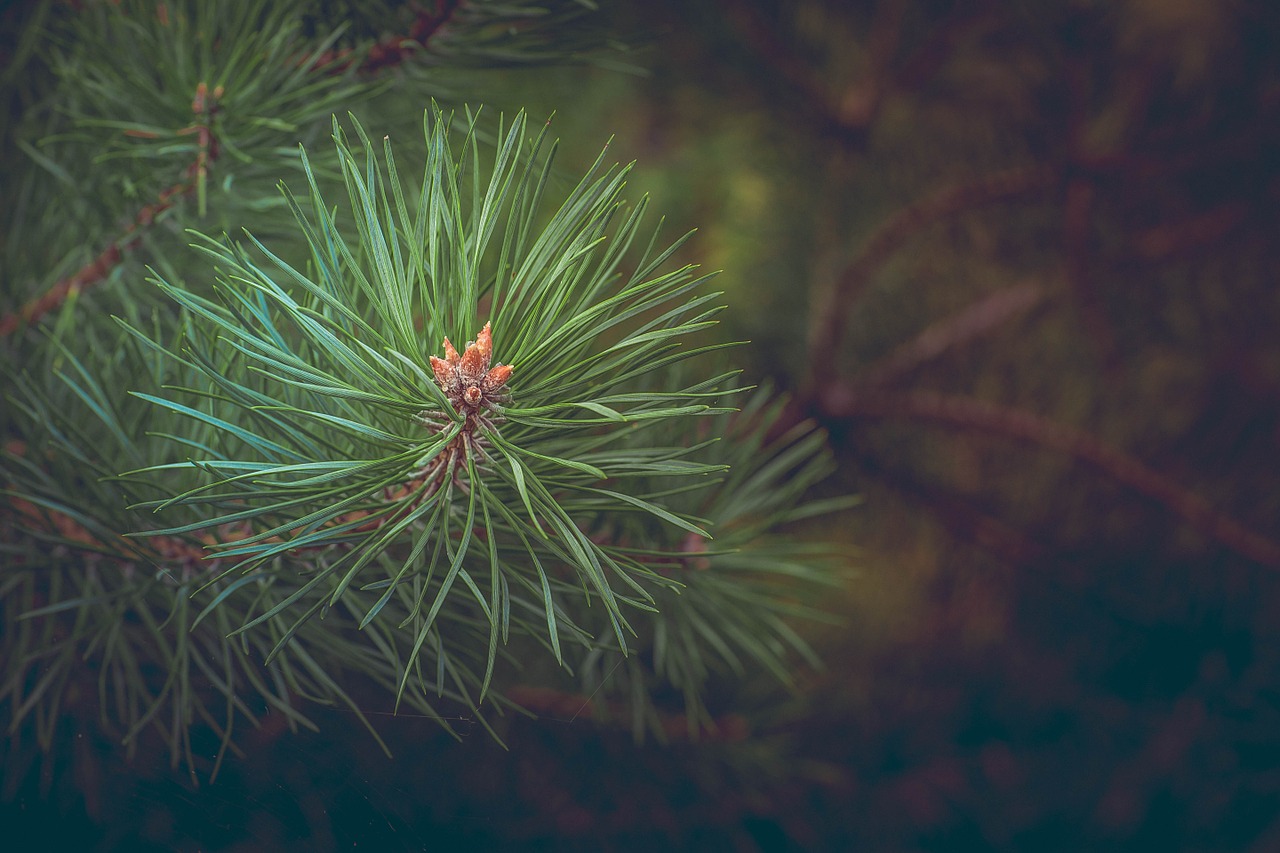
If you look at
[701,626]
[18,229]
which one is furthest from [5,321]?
[701,626]

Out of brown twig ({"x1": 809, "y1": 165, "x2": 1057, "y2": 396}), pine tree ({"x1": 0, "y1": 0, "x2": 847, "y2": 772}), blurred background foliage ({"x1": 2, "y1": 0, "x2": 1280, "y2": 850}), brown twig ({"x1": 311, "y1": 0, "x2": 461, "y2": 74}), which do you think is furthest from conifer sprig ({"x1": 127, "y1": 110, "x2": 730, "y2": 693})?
brown twig ({"x1": 809, "y1": 165, "x2": 1057, "y2": 396})

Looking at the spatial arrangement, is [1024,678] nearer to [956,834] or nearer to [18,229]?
[956,834]

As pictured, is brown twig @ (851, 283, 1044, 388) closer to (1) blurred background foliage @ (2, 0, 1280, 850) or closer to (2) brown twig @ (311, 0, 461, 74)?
(1) blurred background foliage @ (2, 0, 1280, 850)

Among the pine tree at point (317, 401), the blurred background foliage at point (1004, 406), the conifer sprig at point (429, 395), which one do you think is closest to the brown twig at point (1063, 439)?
the blurred background foliage at point (1004, 406)

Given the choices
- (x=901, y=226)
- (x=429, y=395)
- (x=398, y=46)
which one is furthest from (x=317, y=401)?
(x=901, y=226)

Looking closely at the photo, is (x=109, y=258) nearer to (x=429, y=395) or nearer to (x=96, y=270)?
(x=96, y=270)

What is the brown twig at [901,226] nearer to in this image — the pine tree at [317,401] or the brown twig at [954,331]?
the brown twig at [954,331]
